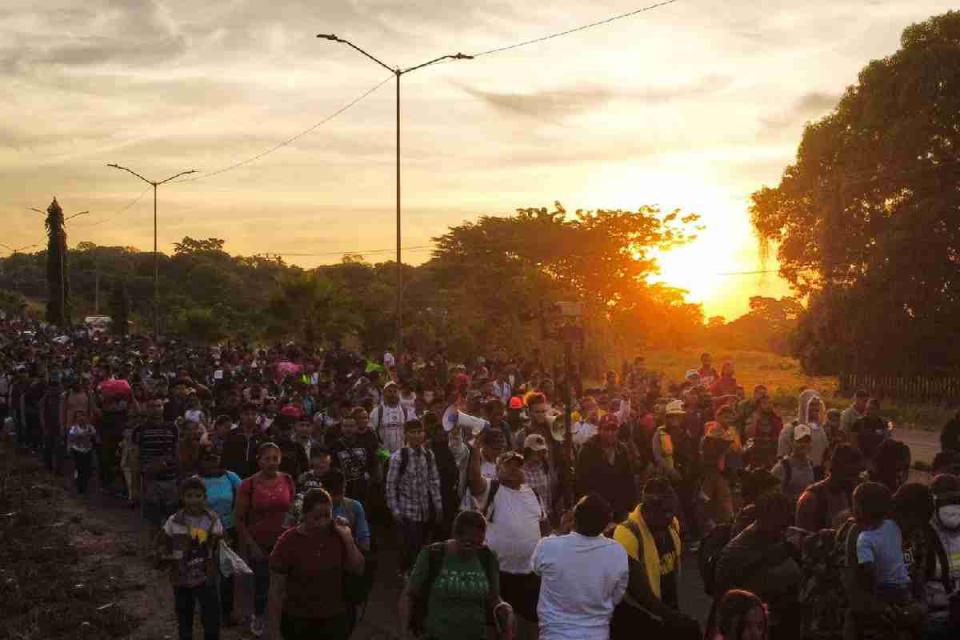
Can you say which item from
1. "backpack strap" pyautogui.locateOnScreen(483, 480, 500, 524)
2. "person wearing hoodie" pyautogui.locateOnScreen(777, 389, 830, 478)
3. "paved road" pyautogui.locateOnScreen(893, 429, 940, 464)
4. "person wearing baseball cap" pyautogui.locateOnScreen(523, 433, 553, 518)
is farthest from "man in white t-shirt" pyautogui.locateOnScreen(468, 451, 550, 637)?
"paved road" pyautogui.locateOnScreen(893, 429, 940, 464)

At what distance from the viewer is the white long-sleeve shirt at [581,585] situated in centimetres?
553

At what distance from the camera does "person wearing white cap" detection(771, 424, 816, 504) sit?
33.1ft

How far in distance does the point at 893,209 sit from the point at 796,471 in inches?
885

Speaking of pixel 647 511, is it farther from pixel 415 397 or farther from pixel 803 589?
pixel 415 397

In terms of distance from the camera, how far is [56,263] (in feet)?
236

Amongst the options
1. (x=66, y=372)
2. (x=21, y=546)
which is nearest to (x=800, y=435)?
(x=21, y=546)

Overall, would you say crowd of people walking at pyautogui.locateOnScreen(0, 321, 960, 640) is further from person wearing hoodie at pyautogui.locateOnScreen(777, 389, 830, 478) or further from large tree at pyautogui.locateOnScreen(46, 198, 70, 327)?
large tree at pyautogui.locateOnScreen(46, 198, 70, 327)

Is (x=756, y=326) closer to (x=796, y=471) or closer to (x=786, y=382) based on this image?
(x=786, y=382)

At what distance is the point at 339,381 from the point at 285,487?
12465 millimetres

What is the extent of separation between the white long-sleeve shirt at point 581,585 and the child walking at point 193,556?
3.47 m

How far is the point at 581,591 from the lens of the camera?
5.53m

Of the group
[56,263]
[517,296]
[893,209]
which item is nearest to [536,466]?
[893,209]

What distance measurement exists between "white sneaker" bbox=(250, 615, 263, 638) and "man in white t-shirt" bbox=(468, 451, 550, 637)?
2.70m

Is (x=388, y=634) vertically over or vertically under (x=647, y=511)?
under
